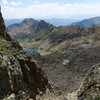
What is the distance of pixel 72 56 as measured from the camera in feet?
228

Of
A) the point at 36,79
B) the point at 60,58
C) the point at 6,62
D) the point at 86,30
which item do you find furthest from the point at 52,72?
the point at 86,30

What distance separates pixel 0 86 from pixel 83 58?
58748 millimetres

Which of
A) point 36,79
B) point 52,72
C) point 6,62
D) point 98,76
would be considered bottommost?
point 52,72

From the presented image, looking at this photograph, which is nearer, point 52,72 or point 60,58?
point 52,72

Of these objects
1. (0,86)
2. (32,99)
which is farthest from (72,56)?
(0,86)

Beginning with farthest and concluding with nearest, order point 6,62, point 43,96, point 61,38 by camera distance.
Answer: point 61,38, point 43,96, point 6,62

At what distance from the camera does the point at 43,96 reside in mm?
18547

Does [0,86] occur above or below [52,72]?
above

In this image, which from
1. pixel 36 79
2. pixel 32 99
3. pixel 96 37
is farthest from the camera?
pixel 96 37

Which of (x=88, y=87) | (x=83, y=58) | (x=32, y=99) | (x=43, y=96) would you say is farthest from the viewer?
(x=83, y=58)

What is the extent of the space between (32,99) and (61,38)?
128972 mm

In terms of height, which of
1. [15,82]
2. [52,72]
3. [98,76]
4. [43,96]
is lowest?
[52,72]

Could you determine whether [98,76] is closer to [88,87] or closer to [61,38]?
[88,87]

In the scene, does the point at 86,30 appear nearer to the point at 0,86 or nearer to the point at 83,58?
the point at 83,58
